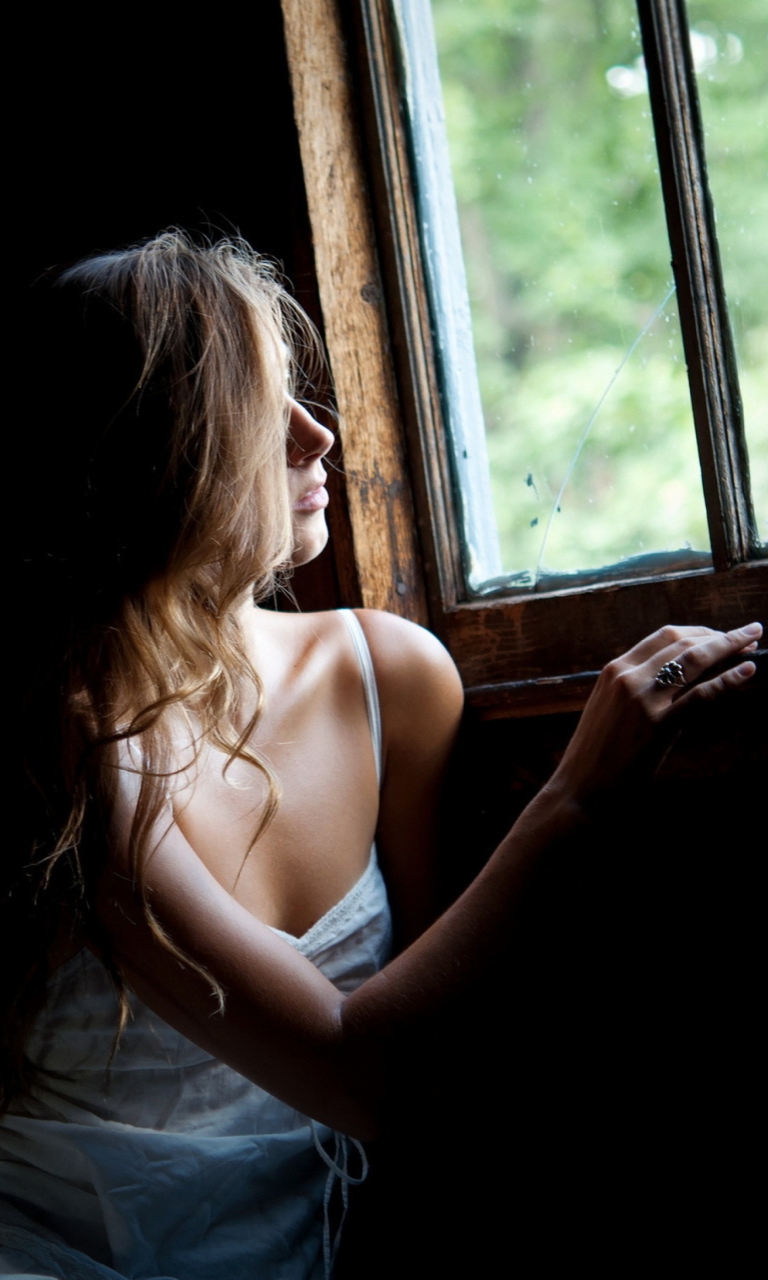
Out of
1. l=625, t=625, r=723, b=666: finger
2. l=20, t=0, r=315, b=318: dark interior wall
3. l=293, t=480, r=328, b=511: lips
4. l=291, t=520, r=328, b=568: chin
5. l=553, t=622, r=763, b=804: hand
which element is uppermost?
l=20, t=0, r=315, b=318: dark interior wall

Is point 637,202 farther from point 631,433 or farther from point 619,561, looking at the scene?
point 619,561

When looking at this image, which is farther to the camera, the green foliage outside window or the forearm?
the green foliage outside window

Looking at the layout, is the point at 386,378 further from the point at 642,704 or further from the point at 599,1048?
the point at 599,1048

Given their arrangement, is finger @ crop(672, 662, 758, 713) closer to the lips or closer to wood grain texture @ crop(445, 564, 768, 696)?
wood grain texture @ crop(445, 564, 768, 696)

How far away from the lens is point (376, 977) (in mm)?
885

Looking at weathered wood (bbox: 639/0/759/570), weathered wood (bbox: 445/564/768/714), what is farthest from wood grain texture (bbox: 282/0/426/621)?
weathered wood (bbox: 639/0/759/570)

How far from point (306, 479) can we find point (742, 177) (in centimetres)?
54

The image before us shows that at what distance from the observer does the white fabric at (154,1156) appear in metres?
0.92

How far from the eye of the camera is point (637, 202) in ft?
3.44

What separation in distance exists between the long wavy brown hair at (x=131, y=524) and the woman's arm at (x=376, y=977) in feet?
Answer: 0.33

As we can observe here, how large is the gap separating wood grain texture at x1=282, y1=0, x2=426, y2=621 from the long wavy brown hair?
0.55ft

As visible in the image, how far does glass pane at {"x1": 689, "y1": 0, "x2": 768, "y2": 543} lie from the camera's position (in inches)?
A: 38.5

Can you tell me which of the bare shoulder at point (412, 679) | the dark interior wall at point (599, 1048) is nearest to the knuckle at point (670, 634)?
the dark interior wall at point (599, 1048)

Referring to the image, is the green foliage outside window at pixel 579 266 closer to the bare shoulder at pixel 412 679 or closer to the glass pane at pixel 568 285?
the glass pane at pixel 568 285
